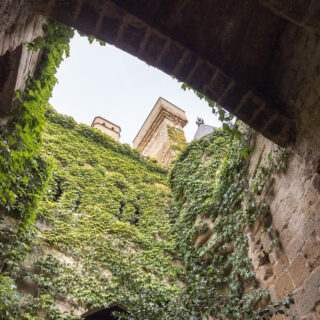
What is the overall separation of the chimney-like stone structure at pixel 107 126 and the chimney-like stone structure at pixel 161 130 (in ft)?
7.23

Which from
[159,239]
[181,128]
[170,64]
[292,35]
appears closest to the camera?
[170,64]

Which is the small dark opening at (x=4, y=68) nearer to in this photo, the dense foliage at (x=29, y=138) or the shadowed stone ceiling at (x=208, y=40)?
the dense foliage at (x=29, y=138)

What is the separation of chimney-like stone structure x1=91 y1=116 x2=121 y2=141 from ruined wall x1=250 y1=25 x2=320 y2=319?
16097 mm

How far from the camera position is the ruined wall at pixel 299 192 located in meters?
3.10

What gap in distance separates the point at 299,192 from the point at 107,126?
665 inches

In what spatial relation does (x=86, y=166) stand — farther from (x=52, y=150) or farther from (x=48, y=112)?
(x=48, y=112)

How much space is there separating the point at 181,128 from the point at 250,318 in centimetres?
1253

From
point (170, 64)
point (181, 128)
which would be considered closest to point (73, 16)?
point (170, 64)

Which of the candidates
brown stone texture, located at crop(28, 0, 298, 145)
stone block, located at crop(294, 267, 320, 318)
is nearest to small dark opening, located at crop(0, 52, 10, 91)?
brown stone texture, located at crop(28, 0, 298, 145)

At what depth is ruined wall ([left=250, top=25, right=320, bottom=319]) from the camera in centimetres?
310

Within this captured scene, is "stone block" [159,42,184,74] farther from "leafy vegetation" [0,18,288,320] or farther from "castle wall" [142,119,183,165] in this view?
"castle wall" [142,119,183,165]

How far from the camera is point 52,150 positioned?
8.21 metres

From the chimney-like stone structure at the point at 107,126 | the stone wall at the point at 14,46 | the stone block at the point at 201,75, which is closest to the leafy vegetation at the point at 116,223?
the stone wall at the point at 14,46

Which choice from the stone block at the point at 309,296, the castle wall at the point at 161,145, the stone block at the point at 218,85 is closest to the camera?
the stone block at the point at 309,296
